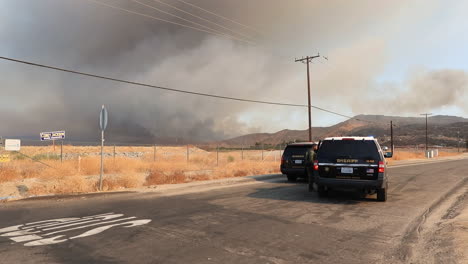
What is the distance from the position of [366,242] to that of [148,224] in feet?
14.1

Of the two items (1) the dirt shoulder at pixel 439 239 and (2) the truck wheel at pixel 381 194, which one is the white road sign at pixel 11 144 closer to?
(2) the truck wheel at pixel 381 194

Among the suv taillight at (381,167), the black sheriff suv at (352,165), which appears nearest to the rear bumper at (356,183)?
the black sheriff suv at (352,165)

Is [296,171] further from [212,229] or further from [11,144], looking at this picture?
[11,144]

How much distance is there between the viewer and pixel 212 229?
6.23 meters

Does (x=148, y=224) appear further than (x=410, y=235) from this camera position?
Yes

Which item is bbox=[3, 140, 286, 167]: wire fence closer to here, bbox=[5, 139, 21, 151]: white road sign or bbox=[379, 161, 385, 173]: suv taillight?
bbox=[5, 139, 21, 151]: white road sign

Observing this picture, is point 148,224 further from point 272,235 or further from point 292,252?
point 292,252

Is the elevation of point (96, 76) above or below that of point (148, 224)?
above

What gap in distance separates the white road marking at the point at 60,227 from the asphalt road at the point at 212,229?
2 centimetres

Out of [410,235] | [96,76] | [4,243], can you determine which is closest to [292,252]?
[410,235]

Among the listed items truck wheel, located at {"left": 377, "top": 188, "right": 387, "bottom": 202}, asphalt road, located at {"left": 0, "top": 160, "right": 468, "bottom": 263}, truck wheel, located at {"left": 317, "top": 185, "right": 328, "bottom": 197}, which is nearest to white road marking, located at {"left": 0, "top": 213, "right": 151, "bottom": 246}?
asphalt road, located at {"left": 0, "top": 160, "right": 468, "bottom": 263}

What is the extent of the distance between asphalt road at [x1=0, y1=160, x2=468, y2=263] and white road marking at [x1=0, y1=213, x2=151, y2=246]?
0.7 inches

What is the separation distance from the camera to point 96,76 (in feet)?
49.9

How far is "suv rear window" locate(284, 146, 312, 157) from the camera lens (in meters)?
15.2
